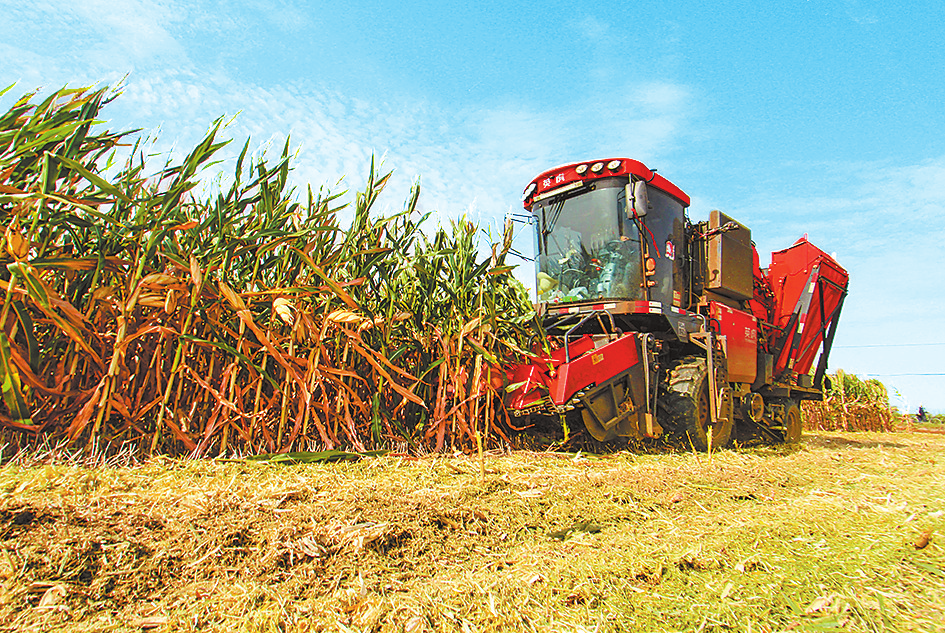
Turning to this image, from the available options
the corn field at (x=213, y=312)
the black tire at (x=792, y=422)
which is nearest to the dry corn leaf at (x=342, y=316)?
the corn field at (x=213, y=312)

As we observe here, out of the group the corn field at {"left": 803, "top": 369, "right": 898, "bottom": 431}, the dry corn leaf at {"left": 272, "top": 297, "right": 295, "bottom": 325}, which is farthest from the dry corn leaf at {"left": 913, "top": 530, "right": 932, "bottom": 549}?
the corn field at {"left": 803, "top": 369, "right": 898, "bottom": 431}

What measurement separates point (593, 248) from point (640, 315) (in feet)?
2.68

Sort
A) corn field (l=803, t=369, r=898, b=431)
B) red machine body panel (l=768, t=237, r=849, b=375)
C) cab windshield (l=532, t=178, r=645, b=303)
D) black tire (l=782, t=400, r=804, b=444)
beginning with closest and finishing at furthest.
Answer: cab windshield (l=532, t=178, r=645, b=303), black tire (l=782, t=400, r=804, b=444), red machine body panel (l=768, t=237, r=849, b=375), corn field (l=803, t=369, r=898, b=431)

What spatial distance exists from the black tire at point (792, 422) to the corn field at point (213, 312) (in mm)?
5569

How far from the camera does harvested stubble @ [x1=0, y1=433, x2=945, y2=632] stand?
64.2 inches

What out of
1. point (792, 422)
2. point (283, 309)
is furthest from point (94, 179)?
point (792, 422)

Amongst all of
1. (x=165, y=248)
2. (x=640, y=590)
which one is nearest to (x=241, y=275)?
(x=165, y=248)

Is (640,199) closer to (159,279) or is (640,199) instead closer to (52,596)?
(159,279)

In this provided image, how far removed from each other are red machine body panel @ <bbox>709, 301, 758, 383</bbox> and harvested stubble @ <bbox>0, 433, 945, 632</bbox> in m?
3.30

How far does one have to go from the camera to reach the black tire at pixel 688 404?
205 inches

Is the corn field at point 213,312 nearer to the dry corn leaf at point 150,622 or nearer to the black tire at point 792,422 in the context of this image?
the dry corn leaf at point 150,622

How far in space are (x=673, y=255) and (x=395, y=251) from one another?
3.53 meters

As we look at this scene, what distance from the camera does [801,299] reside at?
8.51 metres

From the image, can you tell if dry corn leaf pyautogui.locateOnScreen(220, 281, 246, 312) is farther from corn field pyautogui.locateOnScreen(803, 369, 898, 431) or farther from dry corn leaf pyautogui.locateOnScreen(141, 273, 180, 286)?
corn field pyautogui.locateOnScreen(803, 369, 898, 431)
